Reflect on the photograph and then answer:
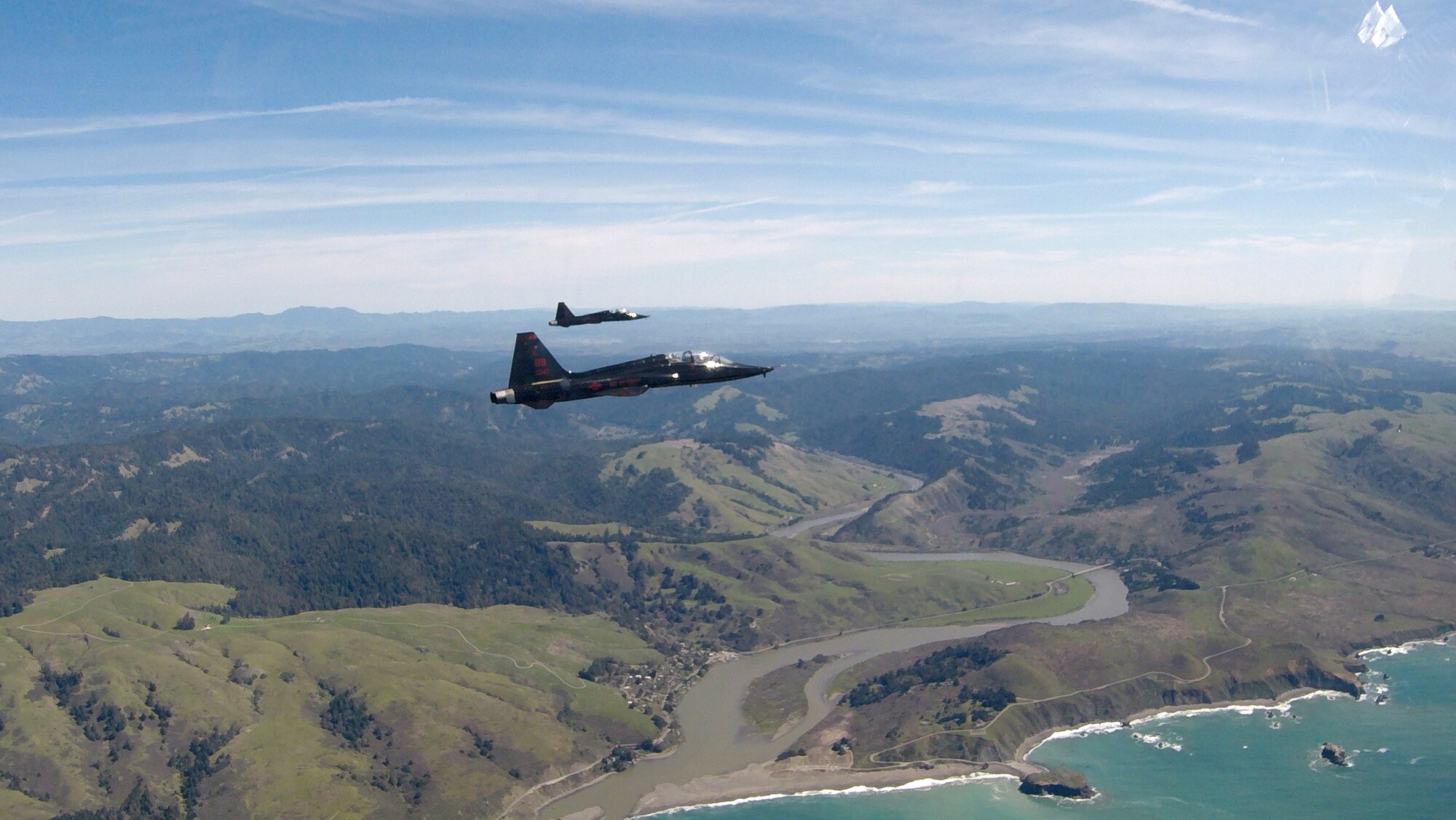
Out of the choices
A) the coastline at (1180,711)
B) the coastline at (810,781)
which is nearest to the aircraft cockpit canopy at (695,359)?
the coastline at (810,781)

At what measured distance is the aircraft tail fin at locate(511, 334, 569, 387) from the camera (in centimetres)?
6900

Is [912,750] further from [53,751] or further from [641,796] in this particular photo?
[53,751]

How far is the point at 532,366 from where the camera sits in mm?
69438

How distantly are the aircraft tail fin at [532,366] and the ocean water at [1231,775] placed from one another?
363 ft

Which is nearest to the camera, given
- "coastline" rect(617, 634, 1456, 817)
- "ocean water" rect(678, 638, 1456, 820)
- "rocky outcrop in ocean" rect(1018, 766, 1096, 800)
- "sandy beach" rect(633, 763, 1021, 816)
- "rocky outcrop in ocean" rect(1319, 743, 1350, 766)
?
"ocean water" rect(678, 638, 1456, 820)

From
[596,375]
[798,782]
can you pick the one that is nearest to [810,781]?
[798,782]

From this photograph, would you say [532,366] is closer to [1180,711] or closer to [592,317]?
[592,317]

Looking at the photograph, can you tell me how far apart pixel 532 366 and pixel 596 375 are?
14.9ft

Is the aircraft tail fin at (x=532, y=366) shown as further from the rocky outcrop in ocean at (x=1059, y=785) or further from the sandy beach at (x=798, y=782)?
the rocky outcrop in ocean at (x=1059, y=785)

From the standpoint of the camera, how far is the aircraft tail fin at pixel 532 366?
69000mm

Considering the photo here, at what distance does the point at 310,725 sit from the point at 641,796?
6520 centimetres

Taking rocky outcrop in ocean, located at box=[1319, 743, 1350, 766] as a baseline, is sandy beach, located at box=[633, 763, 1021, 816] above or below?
below

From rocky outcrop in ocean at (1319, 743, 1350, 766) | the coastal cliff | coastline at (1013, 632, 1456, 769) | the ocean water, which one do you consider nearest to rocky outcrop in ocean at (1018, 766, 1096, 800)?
the ocean water

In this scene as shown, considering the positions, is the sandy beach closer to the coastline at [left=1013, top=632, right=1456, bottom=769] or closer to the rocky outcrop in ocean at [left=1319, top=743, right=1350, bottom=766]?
the coastline at [left=1013, top=632, right=1456, bottom=769]
